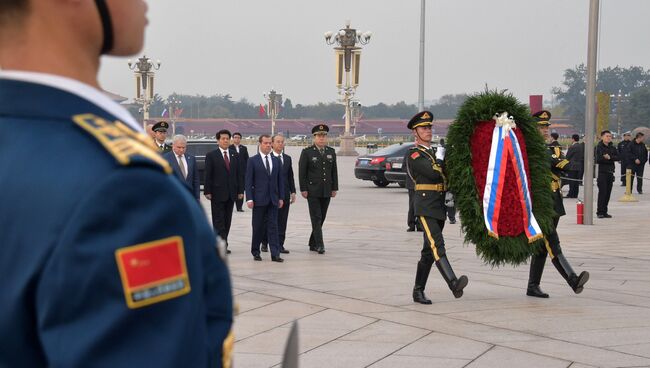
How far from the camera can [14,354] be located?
53.2 inches

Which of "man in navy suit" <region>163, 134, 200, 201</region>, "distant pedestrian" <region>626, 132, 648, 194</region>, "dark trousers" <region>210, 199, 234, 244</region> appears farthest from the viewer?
"distant pedestrian" <region>626, 132, 648, 194</region>

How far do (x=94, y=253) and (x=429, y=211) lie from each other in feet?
28.6

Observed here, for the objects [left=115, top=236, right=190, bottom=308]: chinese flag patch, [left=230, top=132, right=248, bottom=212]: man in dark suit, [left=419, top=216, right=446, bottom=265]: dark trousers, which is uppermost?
[left=115, top=236, right=190, bottom=308]: chinese flag patch

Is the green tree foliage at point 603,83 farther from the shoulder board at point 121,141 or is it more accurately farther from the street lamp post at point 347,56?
the shoulder board at point 121,141

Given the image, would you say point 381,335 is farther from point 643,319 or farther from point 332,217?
point 332,217

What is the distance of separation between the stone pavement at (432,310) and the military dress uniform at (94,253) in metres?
5.69

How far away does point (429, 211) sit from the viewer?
9867 mm

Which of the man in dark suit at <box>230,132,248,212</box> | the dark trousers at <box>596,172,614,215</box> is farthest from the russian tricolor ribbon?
the dark trousers at <box>596,172,614,215</box>

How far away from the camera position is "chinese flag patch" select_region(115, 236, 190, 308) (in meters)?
1.28

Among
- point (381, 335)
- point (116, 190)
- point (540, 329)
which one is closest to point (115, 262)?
point (116, 190)

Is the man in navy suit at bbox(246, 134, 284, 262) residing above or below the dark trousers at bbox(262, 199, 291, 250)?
above

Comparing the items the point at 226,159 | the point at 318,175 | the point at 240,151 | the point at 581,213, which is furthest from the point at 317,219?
the point at 581,213

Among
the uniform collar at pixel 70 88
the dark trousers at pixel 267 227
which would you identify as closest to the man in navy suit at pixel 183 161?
the dark trousers at pixel 267 227

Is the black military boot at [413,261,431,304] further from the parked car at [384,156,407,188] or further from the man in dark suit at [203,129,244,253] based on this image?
the parked car at [384,156,407,188]
